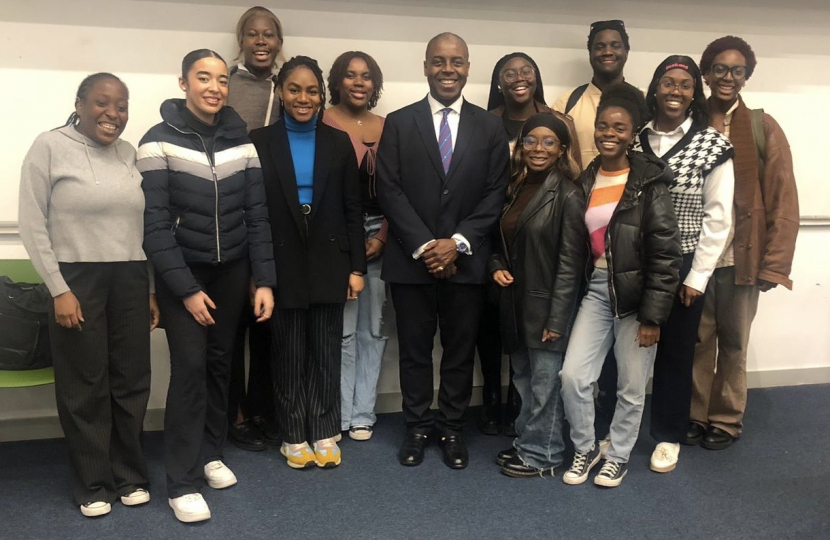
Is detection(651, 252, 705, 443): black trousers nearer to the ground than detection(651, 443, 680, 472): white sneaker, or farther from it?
farther from it

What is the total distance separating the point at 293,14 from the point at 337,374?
5.68 feet

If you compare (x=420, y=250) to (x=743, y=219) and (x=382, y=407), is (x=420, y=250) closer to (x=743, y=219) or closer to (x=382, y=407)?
(x=382, y=407)

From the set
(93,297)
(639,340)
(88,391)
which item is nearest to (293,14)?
(93,297)

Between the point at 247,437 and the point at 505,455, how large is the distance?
3.75 ft

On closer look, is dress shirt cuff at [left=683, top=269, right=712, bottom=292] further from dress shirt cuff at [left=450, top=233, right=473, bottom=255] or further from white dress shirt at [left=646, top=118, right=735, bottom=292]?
dress shirt cuff at [left=450, top=233, right=473, bottom=255]

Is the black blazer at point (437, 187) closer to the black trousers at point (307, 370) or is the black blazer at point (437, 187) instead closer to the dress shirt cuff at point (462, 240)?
the dress shirt cuff at point (462, 240)

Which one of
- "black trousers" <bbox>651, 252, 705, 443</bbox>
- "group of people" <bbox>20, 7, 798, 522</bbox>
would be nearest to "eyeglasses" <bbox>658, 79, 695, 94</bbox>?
"group of people" <bbox>20, 7, 798, 522</bbox>

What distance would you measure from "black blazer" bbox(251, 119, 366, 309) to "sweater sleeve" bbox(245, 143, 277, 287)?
10 cm

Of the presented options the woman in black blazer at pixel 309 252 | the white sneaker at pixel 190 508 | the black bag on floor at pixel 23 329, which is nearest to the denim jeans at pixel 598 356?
the woman in black blazer at pixel 309 252

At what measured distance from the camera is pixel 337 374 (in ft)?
9.54

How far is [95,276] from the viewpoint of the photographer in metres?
2.30

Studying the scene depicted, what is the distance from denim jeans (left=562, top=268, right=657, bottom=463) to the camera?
2582 millimetres

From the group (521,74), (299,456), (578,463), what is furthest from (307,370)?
(521,74)

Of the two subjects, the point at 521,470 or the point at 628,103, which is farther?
the point at 521,470
